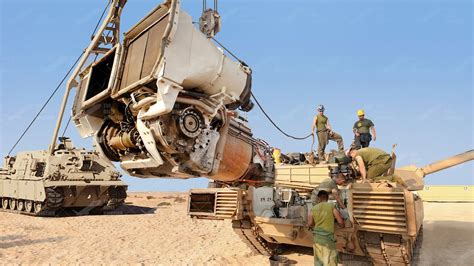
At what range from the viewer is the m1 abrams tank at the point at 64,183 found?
1377cm

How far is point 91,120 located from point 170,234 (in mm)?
6038

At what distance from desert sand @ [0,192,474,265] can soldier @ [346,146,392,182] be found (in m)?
2.15

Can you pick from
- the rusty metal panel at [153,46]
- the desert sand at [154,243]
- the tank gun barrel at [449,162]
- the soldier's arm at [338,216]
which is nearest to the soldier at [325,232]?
the soldier's arm at [338,216]

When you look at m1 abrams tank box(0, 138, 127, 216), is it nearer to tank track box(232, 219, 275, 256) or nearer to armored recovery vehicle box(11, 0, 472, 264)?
tank track box(232, 219, 275, 256)

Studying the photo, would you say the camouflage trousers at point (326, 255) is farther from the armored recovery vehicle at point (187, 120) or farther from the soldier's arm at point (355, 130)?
the soldier's arm at point (355, 130)

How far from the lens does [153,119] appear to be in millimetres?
3699

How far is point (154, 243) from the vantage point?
8594 mm

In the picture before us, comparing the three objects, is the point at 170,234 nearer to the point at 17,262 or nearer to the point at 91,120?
the point at 17,262

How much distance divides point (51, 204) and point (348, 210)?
11.9 metres

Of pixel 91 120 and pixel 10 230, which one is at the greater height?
pixel 91 120

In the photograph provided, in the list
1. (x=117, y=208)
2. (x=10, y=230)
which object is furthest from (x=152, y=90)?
(x=117, y=208)

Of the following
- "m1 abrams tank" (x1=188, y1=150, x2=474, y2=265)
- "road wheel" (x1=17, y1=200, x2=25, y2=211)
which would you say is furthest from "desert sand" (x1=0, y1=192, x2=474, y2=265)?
"road wheel" (x1=17, y1=200, x2=25, y2=211)

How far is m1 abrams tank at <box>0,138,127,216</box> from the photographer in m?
13.8

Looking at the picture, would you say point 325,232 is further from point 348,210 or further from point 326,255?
point 348,210
